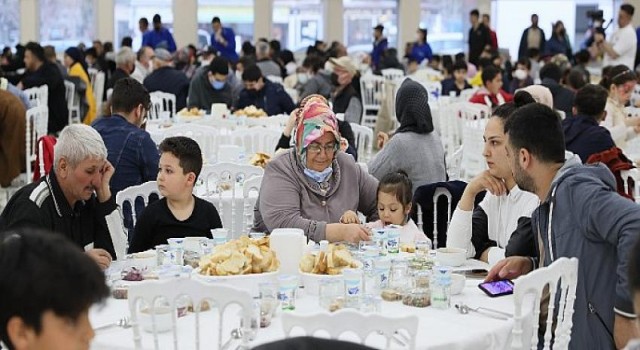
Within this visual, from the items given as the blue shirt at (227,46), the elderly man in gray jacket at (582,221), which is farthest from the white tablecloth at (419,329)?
the blue shirt at (227,46)

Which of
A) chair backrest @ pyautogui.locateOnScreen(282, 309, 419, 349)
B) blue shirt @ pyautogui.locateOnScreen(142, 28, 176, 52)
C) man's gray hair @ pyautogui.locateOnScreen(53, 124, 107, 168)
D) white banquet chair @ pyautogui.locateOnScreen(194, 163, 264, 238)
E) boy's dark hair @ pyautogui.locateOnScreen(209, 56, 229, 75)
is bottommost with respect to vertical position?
white banquet chair @ pyautogui.locateOnScreen(194, 163, 264, 238)

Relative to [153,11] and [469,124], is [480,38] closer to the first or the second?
[153,11]

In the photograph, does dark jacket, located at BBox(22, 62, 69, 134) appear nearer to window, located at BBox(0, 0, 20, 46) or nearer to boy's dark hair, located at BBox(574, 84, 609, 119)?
boy's dark hair, located at BBox(574, 84, 609, 119)

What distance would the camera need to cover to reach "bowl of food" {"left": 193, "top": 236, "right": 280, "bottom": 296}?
3.16 metres

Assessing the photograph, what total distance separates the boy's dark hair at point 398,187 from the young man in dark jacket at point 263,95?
5.00 metres

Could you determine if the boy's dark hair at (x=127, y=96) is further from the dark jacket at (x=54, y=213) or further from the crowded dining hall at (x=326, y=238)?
the dark jacket at (x=54, y=213)

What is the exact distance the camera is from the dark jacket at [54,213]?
355 centimetres

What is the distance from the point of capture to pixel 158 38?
16547mm

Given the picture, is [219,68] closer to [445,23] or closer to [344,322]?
[344,322]

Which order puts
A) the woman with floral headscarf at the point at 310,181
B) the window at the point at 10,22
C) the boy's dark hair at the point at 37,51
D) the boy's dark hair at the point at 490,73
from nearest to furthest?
the woman with floral headscarf at the point at 310,181 < the boy's dark hair at the point at 490,73 < the boy's dark hair at the point at 37,51 < the window at the point at 10,22

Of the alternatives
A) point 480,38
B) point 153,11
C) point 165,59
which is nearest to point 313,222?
point 165,59

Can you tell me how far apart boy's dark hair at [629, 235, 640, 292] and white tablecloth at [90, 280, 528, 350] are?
3.21 feet

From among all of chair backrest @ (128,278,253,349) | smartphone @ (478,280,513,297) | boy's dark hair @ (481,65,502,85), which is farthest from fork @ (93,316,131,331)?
boy's dark hair @ (481,65,502,85)

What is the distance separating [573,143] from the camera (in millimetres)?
6180
